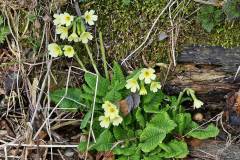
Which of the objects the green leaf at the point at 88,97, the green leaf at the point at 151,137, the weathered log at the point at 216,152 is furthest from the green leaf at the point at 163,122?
the green leaf at the point at 88,97

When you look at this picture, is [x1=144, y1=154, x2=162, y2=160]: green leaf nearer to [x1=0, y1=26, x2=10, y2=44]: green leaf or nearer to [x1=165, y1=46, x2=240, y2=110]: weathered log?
[x1=165, y1=46, x2=240, y2=110]: weathered log

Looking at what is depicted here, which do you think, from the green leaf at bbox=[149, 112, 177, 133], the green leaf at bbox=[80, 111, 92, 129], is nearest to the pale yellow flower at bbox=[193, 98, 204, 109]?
the green leaf at bbox=[149, 112, 177, 133]

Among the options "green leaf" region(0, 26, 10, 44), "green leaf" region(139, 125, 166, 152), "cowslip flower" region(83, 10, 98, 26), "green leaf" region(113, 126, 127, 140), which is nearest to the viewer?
"green leaf" region(139, 125, 166, 152)

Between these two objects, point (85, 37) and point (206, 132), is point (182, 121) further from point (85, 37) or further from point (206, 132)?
point (85, 37)

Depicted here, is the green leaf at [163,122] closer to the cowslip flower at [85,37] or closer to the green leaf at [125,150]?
the green leaf at [125,150]

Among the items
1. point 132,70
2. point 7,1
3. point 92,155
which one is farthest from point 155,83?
point 7,1

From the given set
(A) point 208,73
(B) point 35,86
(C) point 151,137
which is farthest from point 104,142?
(A) point 208,73

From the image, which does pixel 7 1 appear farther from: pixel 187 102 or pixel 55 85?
pixel 187 102
